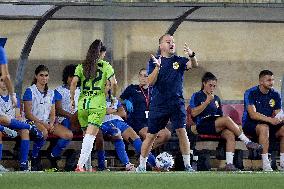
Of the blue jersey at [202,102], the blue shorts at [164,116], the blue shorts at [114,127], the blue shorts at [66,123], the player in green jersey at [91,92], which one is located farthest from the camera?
the blue jersey at [202,102]

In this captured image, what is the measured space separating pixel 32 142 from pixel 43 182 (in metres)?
5.88

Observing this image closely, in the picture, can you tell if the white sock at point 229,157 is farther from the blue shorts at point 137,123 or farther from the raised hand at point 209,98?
the blue shorts at point 137,123

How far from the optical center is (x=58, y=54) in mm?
14867

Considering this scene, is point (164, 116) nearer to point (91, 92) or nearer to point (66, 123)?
point (91, 92)

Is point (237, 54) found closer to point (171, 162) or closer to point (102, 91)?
point (171, 162)

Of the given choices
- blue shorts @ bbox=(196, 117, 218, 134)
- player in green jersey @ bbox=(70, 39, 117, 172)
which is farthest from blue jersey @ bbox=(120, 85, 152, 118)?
player in green jersey @ bbox=(70, 39, 117, 172)

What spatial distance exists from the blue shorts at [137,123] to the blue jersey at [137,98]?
61 mm

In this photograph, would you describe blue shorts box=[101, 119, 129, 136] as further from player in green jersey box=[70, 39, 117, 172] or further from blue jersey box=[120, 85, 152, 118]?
player in green jersey box=[70, 39, 117, 172]

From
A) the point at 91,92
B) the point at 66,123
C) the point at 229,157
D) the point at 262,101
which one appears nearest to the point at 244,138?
the point at 229,157

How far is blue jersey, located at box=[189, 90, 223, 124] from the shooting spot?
1442cm

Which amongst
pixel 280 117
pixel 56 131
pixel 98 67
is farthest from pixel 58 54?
pixel 280 117

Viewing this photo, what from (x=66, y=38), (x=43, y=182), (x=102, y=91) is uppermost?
(x=66, y=38)

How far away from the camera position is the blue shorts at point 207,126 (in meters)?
14.3

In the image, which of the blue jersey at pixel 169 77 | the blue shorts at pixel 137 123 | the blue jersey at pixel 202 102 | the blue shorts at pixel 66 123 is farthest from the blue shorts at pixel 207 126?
the blue shorts at pixel 66 123
